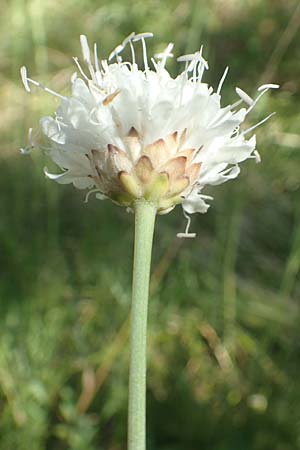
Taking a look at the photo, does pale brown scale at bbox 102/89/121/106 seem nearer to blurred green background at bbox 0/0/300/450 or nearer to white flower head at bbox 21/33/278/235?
white flower head at bbox 21/33/278/235

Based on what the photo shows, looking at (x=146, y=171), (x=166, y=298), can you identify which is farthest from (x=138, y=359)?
(x=166, y=298)

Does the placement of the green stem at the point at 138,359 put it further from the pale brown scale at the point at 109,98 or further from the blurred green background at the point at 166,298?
the blurred green background at the point at 166,298

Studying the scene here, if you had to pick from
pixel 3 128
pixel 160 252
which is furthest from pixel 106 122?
pixel 3 128

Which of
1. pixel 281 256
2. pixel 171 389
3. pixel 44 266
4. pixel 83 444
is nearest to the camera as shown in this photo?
pixel 83 444

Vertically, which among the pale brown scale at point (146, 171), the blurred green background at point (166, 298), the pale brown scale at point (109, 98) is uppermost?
the pale brown scale at point (109, 98)

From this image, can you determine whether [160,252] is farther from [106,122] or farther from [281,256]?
[106,122]

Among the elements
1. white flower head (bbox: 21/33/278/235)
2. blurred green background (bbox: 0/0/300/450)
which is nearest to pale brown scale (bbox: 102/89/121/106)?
white flower head (bbox: 21/33/278/235)

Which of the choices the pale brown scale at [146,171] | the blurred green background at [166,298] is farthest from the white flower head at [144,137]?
the blurred green background at [166,298]

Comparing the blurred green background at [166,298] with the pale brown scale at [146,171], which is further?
the blurred green background at [166,298]
